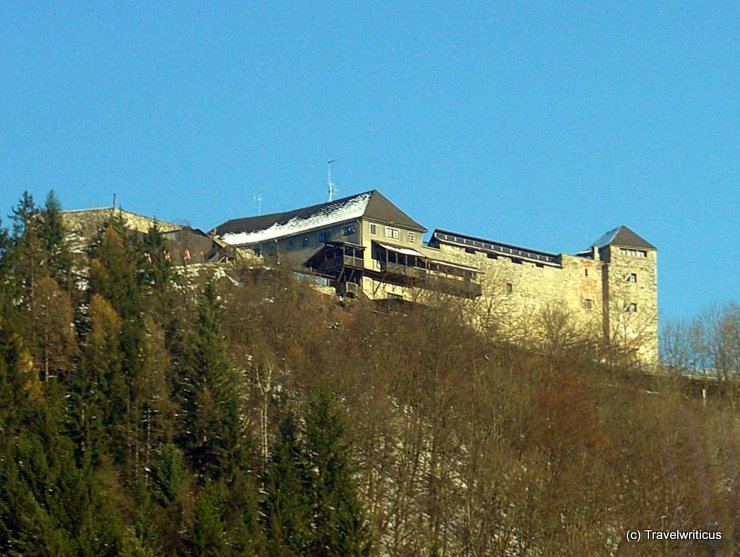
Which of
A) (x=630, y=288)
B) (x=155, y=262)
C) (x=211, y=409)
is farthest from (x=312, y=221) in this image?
(x=211, y=409)

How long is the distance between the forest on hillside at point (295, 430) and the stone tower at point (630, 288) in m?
17.4

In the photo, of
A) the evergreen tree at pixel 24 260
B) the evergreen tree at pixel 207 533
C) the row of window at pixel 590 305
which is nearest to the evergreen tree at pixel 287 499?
the evergreen tree at pixel 207 533

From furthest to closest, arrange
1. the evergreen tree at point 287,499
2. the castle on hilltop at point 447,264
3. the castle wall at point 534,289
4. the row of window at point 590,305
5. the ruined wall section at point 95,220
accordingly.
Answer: the row of window at point 590,305, the castle wall at point 534,289, the castle on hilltop at point 447,264, the ruined wall section at point 95,220, the evergreen tree at point 287,499

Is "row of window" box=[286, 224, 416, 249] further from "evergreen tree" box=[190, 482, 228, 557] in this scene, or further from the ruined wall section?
"evergreen tree" box=[190, 482, 228, 557]

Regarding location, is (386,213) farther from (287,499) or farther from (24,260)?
(287,499)

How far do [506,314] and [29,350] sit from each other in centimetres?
2726

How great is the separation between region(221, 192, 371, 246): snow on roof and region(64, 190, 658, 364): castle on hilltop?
0.08 metres

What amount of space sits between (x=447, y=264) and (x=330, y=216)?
6115mm

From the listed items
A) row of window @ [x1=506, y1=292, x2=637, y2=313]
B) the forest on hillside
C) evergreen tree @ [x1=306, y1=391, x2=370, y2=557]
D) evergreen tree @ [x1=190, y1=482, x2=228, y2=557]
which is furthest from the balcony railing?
evergreen tree @ [x1=190, y1=482, x2=228, y2=557]

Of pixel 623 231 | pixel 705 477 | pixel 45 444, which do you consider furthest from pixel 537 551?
pixel 623 231

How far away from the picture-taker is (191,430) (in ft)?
136

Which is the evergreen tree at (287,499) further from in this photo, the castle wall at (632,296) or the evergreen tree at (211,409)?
the castle wall at (632,296)

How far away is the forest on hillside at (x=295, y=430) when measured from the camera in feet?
122

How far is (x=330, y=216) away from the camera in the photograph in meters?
69.2
